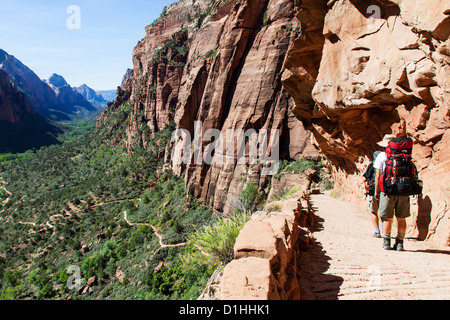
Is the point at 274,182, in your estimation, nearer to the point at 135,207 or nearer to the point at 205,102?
the point at 205,102

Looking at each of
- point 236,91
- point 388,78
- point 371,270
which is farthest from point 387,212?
point 236,91

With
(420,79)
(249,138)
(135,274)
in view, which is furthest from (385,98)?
(135,274)

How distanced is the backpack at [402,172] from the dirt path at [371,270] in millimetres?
1101

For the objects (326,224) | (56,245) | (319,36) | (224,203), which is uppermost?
(319,36)

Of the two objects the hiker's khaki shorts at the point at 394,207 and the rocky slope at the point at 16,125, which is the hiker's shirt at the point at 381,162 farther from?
the rocky slope at the point at 16,125

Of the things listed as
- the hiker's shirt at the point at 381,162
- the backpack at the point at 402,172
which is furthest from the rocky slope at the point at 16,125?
the backpack at the point at 402,172

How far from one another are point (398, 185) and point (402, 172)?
25cm

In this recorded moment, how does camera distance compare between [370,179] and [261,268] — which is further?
[370,179]

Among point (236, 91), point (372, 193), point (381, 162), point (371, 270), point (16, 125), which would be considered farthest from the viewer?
point (16, 125)

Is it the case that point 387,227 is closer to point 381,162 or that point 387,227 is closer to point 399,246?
point 399,246

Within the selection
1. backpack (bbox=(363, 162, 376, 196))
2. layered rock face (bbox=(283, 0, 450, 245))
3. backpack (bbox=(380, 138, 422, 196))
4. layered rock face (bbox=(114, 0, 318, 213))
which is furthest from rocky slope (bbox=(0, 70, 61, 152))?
backpack (bbox=(380, 138, 422, 196))

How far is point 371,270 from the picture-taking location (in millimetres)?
3539

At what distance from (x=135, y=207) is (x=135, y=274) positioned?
52.7 feet

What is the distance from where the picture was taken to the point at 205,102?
33031mm
